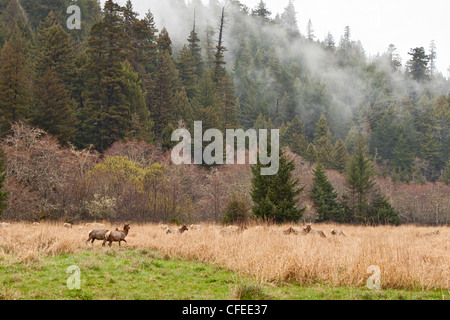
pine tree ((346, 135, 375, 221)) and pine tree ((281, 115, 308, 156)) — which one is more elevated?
pine tree ((281, 115, 308, 156))

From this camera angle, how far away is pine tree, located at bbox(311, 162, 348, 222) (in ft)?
134

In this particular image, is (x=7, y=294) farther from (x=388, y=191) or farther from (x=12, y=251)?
(x=388, y=191)

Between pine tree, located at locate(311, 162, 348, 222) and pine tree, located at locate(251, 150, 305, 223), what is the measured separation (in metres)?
16.5

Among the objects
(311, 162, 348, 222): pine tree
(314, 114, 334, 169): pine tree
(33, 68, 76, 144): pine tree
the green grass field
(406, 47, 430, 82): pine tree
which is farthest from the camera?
(406, 47, 430, 82): pine tree

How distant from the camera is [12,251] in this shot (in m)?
9.13

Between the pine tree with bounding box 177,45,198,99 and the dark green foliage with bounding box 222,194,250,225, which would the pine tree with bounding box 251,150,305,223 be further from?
the pine tree with bounding box 177,45,198,99

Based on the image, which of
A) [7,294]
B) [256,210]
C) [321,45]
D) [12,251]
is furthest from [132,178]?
[321,45]

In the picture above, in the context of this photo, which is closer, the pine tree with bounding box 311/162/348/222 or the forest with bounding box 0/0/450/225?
the forest with bounding box 0/0/450/225

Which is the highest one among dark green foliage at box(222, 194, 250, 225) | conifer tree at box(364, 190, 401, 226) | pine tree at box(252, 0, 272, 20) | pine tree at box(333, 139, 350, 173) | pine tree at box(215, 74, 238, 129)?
pine tree at box(252, 0, 272, 20)

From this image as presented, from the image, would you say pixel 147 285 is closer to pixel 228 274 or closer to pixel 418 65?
pixel 228 274

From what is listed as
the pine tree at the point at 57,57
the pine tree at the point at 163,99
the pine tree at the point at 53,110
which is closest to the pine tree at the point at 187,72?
the pine tree at the point at 163,99

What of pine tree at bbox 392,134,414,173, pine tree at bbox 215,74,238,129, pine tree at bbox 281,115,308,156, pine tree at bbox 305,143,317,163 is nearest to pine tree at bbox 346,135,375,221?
pine tree at bbox 305,143,317,163

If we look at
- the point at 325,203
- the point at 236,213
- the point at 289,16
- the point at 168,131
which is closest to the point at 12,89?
the point at 168,131

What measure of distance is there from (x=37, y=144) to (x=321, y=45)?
11914 cm
